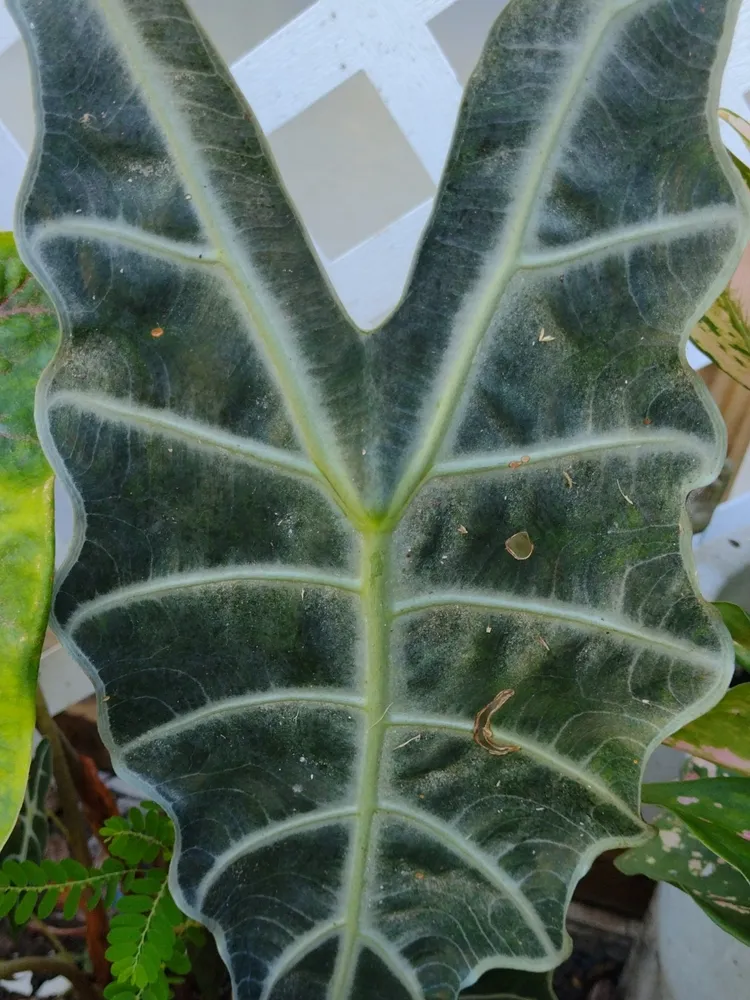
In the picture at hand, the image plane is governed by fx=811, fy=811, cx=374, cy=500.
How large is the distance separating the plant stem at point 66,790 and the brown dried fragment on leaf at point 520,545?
0.68m

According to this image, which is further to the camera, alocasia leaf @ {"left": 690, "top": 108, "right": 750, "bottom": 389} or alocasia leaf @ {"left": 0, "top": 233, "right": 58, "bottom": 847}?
alocasia leaf @ {"left": 690, "top": 108, "right": 750, "bottom": 389}

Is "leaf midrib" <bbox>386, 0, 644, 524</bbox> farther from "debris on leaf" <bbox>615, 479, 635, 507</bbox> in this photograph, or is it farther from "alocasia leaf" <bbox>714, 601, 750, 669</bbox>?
"alocasia leaf" <bbox>714, 601, 750, 669</bbox>

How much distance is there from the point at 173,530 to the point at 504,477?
0.24 m

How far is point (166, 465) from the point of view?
0.57 m

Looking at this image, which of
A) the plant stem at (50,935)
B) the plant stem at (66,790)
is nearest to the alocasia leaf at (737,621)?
the plant stem at (66,790)

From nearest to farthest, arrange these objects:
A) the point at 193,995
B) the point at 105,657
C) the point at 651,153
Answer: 1. the point at 651,153
2. the point at 105,657
3. the point at 193,995

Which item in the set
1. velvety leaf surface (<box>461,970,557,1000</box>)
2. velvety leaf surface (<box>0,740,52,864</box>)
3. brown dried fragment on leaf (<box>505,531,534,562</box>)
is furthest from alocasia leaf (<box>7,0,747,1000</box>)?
velvety leaf surface (<box>0,740,52,864</box>)

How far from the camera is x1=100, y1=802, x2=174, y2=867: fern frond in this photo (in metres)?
0.81

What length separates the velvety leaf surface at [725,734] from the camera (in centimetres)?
69

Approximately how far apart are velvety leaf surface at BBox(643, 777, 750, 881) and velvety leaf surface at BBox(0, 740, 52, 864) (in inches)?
30.0

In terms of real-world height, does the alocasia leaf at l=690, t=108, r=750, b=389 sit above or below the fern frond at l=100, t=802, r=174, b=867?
above

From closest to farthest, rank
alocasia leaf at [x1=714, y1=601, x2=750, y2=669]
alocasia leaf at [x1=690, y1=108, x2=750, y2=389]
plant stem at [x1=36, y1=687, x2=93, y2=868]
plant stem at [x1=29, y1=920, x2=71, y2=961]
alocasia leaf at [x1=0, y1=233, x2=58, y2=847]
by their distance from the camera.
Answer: alocasia leaf at [x1=0, y1=233, x2=58, y2=847], alocasia leaf at [x1=714, y1=601, x2=750, y2=669], alocasia leaf at [x1=690, y1=108, x2=750, y2=389], plant stem at [x1=36, y1=687, x2=93, y2=868], plant stem at [x1=29, y1=920, x2=71, y2=961]

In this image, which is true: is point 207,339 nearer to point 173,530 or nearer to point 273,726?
point 173,530

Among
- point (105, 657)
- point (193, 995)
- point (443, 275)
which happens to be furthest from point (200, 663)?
point (193, 995)
